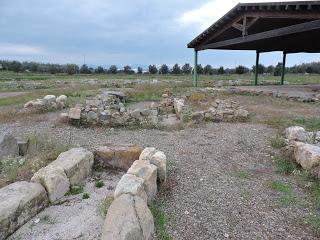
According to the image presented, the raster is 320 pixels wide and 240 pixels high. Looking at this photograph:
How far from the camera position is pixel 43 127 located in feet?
29.5

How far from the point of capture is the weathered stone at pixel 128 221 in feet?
10.3

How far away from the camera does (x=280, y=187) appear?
5016 mm

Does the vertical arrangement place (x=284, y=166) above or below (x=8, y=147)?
below

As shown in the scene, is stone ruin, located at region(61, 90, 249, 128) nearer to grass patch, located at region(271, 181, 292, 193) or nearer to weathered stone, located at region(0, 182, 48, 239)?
grass patch, located at region(271, 181, 292, 193)

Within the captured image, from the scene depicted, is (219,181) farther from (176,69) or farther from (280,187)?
(176,69)

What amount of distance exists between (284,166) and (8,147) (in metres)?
5.31

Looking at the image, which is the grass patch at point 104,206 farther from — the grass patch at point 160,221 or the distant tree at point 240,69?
the distant tree at point 240,69

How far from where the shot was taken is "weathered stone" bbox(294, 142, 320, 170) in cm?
538

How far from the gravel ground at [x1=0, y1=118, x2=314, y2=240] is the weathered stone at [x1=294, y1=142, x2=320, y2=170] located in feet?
1.49

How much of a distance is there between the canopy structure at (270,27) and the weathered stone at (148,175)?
30.1ft

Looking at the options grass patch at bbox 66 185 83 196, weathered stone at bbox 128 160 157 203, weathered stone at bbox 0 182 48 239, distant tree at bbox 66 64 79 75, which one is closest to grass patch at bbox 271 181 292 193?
weathered stone at bbox 128 160 157 203

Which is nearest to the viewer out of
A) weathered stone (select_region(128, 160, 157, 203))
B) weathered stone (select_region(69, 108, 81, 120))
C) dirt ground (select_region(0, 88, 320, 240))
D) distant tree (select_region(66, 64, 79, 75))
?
dirt ground (select_region(0, 88, 320, 240))

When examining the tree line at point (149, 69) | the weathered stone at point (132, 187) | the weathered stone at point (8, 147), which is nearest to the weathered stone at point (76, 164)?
the weathered stone at point (132, 187)

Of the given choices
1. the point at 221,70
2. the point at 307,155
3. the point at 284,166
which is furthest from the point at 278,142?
the point at 221,70
